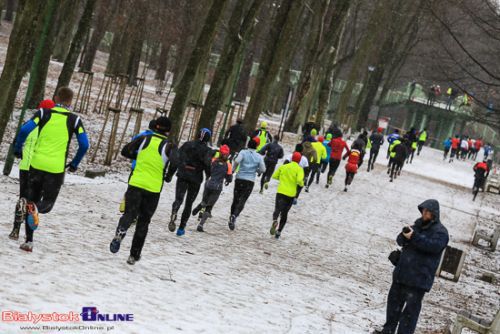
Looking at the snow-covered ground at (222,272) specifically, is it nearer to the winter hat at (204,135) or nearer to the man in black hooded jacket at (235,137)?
the man in black hooded jacket at (235,137)

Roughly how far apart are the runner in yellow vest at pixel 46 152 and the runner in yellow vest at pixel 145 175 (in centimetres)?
79

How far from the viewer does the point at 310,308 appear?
1073 centimetres

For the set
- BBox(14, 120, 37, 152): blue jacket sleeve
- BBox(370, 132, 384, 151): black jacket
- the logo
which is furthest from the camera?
BBox(370, 132, 384, 151): black jacket

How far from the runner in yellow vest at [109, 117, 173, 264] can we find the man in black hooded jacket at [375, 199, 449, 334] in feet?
9.60

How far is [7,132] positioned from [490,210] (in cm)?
1856

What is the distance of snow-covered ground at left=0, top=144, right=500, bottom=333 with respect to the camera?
8531 millimetres

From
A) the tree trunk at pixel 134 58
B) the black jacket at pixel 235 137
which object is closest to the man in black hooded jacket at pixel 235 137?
the black jacket at pixel 235 137

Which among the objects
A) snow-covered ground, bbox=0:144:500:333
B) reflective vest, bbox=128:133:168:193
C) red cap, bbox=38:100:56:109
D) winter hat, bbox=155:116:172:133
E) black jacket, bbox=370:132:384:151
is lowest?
snow-covered ground, bbox=0:144:500:333

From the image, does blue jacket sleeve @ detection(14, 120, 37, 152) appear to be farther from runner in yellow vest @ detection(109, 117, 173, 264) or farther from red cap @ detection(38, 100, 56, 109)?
runner in yellow vest @ detection(109, 117, 173, 264)

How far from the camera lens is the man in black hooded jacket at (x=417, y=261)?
945 cm

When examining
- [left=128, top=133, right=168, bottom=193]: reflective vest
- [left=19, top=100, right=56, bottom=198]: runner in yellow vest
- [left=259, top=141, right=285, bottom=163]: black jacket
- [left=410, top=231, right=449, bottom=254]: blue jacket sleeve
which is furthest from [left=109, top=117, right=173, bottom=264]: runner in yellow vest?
[left=259, top=141, right=285, bottom=163]: black jacket

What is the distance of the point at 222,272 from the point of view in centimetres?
1155

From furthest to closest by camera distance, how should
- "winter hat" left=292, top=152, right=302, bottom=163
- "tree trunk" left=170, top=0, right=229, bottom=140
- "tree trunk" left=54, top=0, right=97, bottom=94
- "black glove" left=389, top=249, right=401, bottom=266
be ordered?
1. "tree trunk" left=54, top=0, right=97, bottom=94
2. "tree trunk" left=170, top=0, right=229, bottom=140
3. "winter hat" left=292, top=152, right=302, bottom=163
4. "black glove" left=389, top=249, right=401, bottom=266

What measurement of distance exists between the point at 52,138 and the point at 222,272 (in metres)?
3.23
